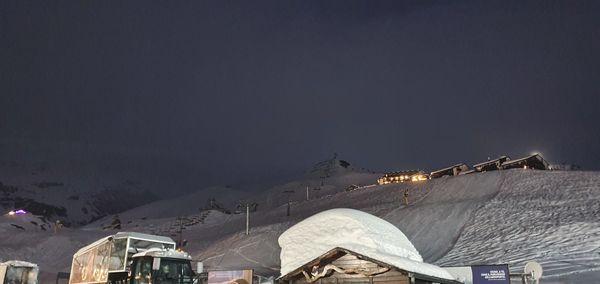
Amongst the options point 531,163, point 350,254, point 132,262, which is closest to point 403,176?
point 531,163

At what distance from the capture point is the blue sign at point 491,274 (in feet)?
54.3

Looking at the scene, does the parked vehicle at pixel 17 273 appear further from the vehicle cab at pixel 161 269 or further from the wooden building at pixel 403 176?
the wooden building at pixel 403 176

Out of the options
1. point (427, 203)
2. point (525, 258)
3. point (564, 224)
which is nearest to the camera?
point (525, 258)

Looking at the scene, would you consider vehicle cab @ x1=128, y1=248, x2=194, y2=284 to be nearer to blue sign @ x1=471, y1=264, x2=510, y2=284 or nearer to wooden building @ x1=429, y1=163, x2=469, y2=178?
blue sign @ x1=471, y1=264, x2=510, y2=284

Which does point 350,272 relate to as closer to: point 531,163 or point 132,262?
point 132,262

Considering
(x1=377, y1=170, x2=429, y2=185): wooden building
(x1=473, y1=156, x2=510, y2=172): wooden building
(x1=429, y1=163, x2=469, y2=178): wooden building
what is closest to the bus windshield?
(x1=473, y1=156, x2=510, y2=172): wooden building

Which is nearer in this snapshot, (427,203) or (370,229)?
(370,229)

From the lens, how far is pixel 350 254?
13883mm

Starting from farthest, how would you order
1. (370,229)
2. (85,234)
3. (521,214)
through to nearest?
(85,234) → (521,214) → (370,229)

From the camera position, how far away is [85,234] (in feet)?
190

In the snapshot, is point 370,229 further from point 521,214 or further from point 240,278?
point 521,214

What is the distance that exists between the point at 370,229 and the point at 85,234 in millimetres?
51859

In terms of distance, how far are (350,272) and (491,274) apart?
619 cm

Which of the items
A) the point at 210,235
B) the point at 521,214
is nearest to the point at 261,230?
the point at 210,235
